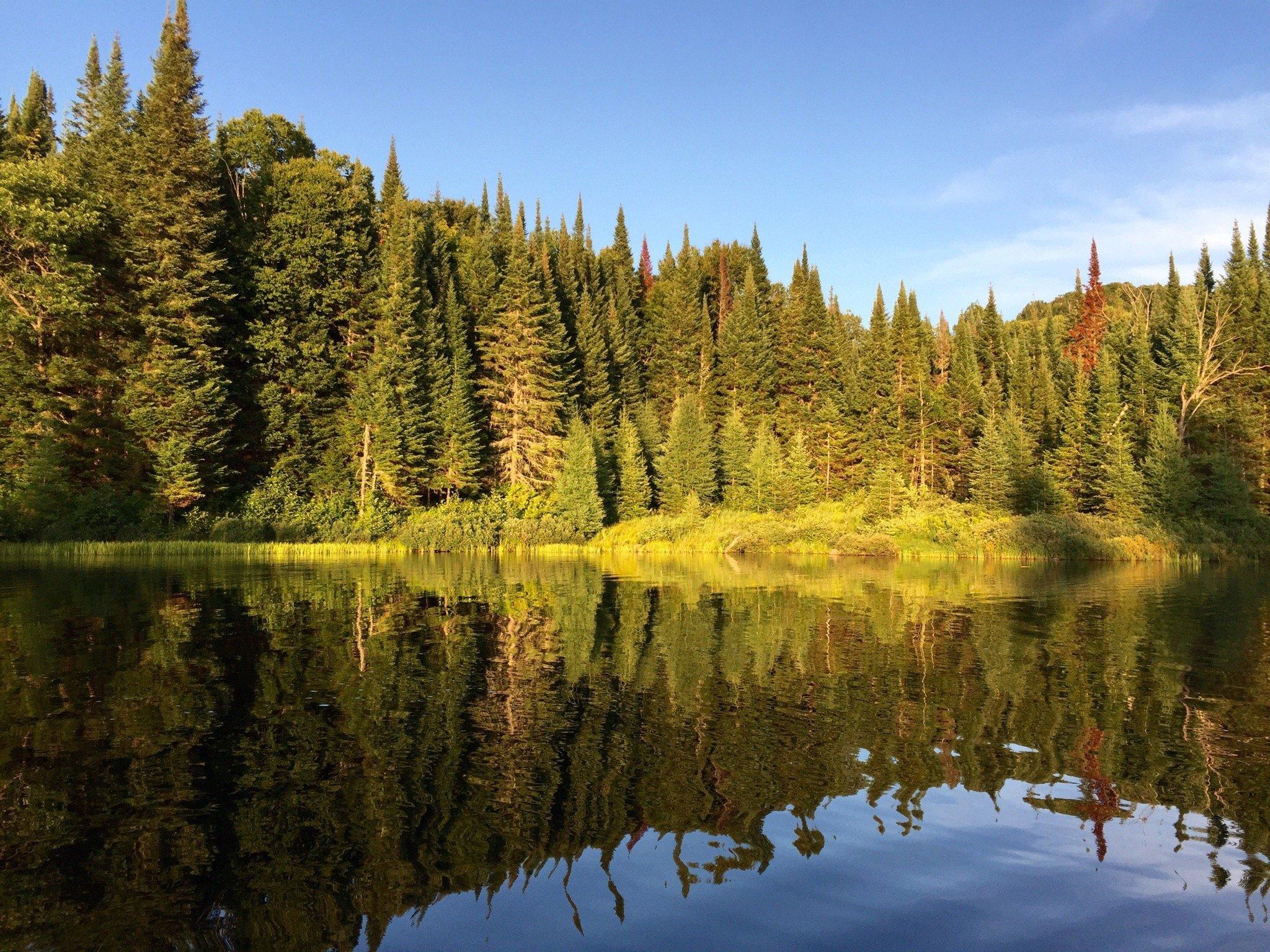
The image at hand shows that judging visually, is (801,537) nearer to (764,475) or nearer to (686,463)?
(764,475)

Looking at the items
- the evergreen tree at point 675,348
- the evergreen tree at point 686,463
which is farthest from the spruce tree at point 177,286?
the evergreen tree at point 675,348

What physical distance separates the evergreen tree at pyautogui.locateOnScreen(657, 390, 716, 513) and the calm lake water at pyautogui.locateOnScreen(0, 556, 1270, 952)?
4434 centimetres

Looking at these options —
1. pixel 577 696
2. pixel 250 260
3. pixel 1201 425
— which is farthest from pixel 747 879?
pixel 1201 425

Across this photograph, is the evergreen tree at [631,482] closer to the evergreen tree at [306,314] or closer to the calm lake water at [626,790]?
the evergreen tree at [306,314]

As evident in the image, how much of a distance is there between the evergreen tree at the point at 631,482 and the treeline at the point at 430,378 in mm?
269

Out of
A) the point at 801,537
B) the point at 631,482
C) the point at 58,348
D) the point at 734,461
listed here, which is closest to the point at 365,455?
→ the point at 58,348

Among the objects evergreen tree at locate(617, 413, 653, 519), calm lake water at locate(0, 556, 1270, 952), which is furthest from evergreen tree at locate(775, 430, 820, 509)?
calm lake water at locate(0, 556, 1270, 952)

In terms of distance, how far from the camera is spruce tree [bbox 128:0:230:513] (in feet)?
140

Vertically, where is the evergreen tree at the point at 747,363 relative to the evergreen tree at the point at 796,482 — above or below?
above

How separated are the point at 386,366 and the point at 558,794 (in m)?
47.0

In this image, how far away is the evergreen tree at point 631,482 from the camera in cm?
5775

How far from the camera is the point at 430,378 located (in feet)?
178

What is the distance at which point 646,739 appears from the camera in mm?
8828

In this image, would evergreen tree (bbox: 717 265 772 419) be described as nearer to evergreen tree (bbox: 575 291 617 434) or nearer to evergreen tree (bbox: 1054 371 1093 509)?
evergreen tree (bbox: 575 291 617 434)
